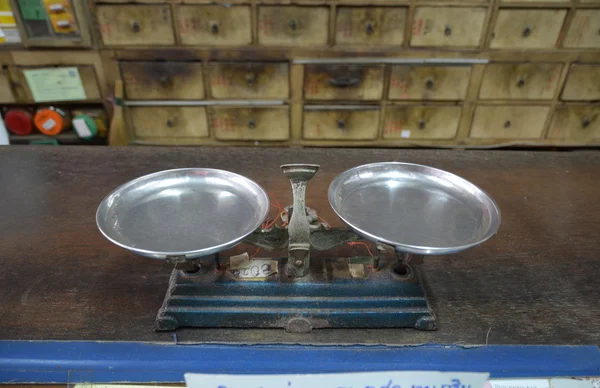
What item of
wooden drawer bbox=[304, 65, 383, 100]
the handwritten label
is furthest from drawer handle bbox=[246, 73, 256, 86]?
the handwritten label

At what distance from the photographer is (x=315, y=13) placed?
201 cm

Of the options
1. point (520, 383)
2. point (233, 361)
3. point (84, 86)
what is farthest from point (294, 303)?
point (84, 86)

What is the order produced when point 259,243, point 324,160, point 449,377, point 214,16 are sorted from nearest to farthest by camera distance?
point 449,377
point 259,243
point 324,160
point 214,16

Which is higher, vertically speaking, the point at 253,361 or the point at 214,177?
the point at 214,177

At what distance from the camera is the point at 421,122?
2285 mm

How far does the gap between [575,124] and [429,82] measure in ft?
3.04

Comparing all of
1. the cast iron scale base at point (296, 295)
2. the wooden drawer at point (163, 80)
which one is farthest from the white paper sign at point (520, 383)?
the wooden drawer at point (163, 80)

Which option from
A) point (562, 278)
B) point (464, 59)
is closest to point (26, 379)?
point (562, 278)

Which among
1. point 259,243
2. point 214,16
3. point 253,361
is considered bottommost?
point 253,361

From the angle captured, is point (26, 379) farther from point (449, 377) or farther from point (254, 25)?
point (254, 25)

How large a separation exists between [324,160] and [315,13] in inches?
41.5

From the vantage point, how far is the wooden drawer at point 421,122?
2.26m

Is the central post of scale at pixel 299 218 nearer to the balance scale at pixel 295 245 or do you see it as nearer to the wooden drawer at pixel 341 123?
the balance scale at pixel 295 245

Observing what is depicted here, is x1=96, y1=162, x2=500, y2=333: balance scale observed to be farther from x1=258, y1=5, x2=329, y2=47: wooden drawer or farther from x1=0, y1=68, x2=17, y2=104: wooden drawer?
x1=0, y1=68, x2=17, y2=104: wooden drawer
